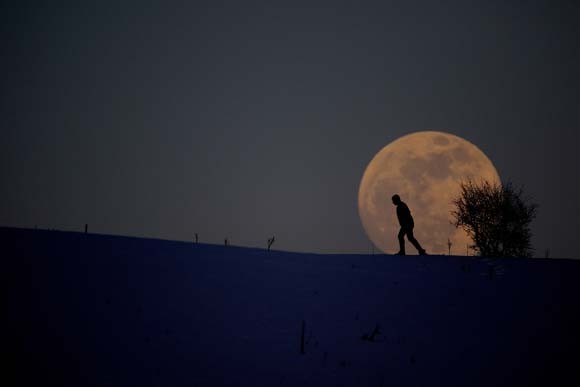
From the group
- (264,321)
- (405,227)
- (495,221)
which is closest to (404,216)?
(405,227)

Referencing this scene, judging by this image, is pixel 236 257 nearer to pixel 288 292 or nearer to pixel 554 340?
pixel 288 292

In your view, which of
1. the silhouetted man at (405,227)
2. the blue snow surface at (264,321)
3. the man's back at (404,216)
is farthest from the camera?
the man's back at (404,216)

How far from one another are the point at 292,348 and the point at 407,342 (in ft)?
6.09

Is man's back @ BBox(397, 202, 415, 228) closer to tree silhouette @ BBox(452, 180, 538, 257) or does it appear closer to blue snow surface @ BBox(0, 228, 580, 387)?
blue snow surface @ BBox(0, 228, 580, 387)

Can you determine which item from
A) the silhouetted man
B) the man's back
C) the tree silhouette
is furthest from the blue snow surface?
the tree silhouette

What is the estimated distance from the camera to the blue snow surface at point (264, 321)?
16.0 ft

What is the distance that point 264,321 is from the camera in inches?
252

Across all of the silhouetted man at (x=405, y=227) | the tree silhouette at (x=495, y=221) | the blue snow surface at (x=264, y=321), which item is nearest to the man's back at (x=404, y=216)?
the silhouetted man at (x=405, y=227)

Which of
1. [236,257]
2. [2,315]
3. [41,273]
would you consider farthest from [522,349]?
[41,273]

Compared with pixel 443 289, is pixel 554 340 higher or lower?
lower

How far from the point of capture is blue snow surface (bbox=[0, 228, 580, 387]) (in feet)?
16.0

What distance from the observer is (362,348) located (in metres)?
5.84

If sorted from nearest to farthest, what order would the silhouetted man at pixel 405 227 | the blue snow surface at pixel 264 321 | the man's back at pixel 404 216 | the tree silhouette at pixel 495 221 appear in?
the blue snow surface at pixel 264 321, the silhouetted man at pixel 405 227, the man's back at pixel 404 216, the tree silhouette at pixel 495 221

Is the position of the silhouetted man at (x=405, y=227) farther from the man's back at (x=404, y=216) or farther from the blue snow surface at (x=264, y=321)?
the blue snow surface at (x=264, y=321)
